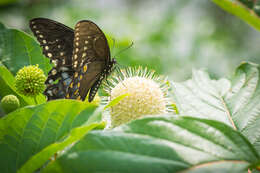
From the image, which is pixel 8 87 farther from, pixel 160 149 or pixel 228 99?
pixel 228 99

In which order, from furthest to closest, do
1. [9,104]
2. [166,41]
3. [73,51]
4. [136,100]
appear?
[166,41], [73,51], [136,100], [9,104]

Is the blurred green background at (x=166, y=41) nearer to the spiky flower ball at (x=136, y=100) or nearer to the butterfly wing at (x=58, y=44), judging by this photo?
the butterfly wing at (x=58, y=44)

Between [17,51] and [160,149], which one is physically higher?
[17,51]

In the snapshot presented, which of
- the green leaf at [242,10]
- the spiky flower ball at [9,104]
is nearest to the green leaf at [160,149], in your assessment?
the green leaf at [242,10]

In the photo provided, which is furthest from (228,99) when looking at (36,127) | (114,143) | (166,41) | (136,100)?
(166,41)

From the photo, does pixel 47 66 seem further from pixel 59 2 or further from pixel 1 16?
pixel 59 2

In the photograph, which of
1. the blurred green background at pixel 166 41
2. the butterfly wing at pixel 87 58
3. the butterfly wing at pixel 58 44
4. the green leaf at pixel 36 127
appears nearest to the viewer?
the green leaf at pixel 36 127

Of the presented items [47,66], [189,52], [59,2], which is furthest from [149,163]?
[59,2]
